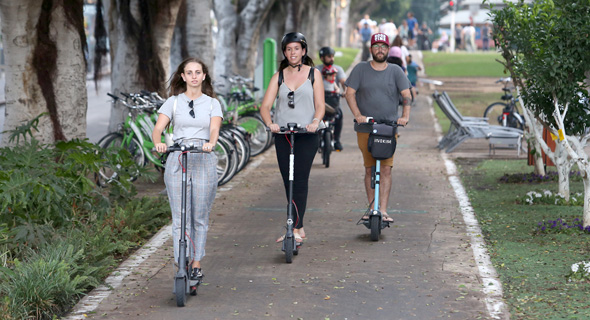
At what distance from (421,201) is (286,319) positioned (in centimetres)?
562

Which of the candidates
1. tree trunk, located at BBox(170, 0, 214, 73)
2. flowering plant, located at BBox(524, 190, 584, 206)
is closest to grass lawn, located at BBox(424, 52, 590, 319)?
flowering plant, located at BBox(524, 190, 584, 206)

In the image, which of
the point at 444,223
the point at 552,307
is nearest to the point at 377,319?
the point at 552,307

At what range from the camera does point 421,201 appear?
465 inches

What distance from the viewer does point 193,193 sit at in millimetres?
7043

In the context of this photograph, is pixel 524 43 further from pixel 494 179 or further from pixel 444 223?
pixel 494 179

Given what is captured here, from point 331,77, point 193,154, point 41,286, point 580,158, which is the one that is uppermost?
point 331,77

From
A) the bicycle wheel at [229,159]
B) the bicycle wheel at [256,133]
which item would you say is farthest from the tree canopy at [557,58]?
the bicycle wheel at [256,133]

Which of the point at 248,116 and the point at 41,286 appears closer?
the point at 41,286

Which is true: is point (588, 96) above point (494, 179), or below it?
above

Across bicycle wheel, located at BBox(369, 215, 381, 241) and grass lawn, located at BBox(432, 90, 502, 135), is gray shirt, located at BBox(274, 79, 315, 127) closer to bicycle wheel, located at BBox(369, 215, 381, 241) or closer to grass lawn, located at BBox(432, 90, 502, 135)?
bicycle wheel, located at BBox(369, 215, 381, 241)

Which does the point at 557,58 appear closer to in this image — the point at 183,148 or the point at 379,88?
the point at 379,88

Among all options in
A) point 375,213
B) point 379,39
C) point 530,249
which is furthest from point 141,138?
point 530,249

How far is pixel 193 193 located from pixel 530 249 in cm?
328

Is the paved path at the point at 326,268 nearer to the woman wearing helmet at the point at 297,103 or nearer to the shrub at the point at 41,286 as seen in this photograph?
the shrub at the point at 41,286
